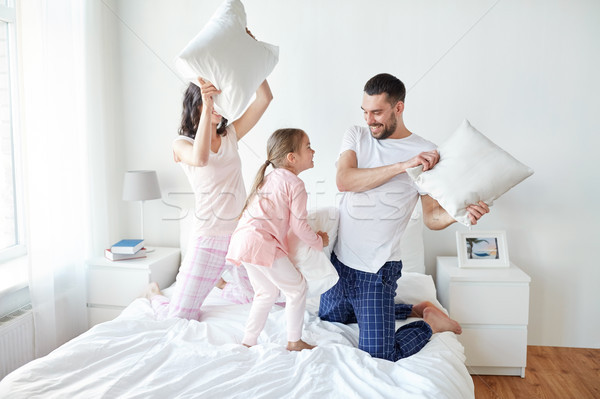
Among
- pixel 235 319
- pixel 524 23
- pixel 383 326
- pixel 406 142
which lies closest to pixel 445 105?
pixel 524 23

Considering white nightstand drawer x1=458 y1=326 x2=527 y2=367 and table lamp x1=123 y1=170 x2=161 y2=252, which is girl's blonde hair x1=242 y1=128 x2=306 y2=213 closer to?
table lamp x1=123 y1=170 x2=161 y2=252

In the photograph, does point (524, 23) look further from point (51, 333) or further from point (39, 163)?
point (51, 333)

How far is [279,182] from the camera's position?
189 cm

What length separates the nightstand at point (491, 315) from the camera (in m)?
2.45

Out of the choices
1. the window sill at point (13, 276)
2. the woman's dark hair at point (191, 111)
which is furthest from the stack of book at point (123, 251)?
the woman's dark hair at point (191, 111)

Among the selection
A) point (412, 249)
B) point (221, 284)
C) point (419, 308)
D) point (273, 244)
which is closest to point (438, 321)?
point (419, 308)

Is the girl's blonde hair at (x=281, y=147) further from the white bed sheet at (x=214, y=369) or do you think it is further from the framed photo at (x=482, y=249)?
the framed photo at (x=482, y=249)

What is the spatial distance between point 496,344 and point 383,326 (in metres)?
0.97

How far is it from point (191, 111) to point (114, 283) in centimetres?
120

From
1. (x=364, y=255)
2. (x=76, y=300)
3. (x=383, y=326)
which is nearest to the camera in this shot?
(x=383, y=326)

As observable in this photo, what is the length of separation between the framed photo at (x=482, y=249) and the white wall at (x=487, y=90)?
15 centimetres

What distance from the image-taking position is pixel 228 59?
69.7 inches

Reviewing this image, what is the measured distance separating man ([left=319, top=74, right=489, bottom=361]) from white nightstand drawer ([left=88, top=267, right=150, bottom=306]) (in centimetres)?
124

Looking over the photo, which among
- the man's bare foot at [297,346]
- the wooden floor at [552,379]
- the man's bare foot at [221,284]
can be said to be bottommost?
the wooden floor at [552,379]
